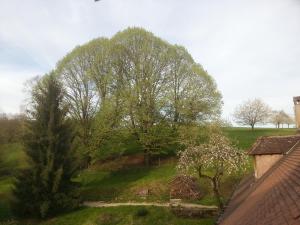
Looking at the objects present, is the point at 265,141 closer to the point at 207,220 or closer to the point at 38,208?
the point at 207,220

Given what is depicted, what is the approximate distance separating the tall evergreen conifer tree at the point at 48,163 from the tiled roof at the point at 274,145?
1781 centimetres

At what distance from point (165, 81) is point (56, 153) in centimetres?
1612

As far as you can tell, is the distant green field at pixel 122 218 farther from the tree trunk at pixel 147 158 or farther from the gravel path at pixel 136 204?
the tree trunk at pixel 147 158

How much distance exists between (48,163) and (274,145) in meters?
19.5

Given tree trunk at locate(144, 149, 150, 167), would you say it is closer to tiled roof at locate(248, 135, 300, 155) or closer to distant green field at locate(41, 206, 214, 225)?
distant green field at locate(41, 206, 214, 225)

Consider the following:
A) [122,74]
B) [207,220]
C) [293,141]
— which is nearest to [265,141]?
[293,141]

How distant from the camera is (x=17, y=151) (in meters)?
57.2

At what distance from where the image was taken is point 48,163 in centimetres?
2966

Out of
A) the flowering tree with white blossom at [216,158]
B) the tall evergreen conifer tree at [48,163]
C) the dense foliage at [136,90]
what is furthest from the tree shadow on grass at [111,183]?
the flowering tree with white blossom at [216,158]

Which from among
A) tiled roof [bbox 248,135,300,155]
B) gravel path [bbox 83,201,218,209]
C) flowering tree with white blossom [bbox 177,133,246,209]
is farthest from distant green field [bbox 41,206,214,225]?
tiled roof [bbox 248,135,300,155]

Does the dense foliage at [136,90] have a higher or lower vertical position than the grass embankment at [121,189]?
higher

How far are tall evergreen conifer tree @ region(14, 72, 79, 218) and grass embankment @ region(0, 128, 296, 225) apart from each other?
4.50 feet

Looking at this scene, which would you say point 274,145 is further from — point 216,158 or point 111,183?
point 111,183

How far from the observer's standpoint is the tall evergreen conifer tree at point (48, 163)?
2889 cm
